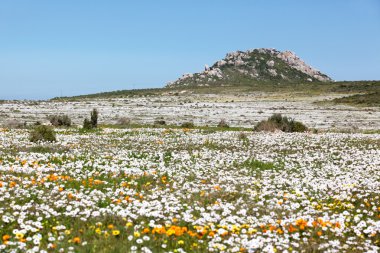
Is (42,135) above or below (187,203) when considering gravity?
above

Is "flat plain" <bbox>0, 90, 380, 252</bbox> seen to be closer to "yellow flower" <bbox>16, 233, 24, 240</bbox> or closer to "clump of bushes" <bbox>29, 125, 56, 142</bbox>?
"yellow flower" <bbox>16, 233, 24, 240</bbox>

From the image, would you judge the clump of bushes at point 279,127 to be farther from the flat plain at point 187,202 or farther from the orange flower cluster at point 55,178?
the orange flower cluster at point 55,178

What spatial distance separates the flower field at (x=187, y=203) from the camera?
8.02 meters

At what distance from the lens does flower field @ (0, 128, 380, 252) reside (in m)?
8.02

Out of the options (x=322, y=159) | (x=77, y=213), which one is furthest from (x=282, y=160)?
(x=77, y=213)

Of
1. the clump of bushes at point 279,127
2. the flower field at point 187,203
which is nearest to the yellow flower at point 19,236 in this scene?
the flower field at point 187,203

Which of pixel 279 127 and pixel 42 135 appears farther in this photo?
pixel 279 127

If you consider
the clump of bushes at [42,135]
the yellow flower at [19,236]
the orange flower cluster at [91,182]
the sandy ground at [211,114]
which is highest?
the clump of bushes at [42,135]

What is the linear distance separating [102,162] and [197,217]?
807 centimetres

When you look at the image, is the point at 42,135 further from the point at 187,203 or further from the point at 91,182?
the point at 187,203

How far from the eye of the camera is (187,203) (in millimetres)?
10781

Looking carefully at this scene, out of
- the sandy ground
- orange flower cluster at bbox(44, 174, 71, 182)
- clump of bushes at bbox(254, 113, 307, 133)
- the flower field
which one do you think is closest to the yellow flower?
the flower field

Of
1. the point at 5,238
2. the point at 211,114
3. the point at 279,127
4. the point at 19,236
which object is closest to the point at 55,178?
the point at 19,236

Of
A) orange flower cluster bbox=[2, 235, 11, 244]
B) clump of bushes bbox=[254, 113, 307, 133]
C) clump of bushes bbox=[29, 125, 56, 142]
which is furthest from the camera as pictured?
clump of bushes bbox=[254, 113, 307, 133]
